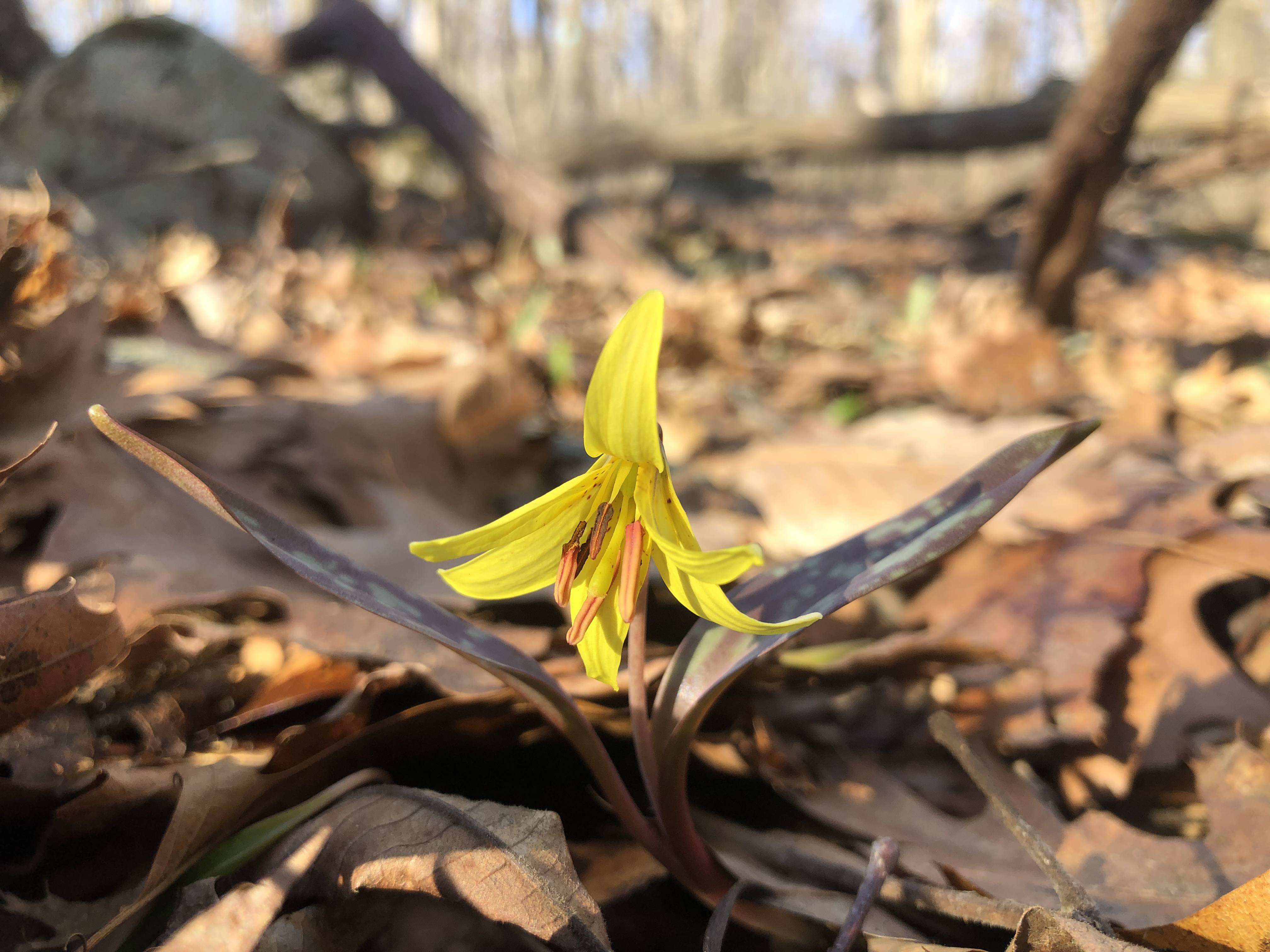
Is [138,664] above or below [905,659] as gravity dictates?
above

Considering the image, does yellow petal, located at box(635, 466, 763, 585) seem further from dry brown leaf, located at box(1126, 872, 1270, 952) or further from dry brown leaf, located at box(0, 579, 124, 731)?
dry brown leaf, located at box(0, 579, 124, 731)

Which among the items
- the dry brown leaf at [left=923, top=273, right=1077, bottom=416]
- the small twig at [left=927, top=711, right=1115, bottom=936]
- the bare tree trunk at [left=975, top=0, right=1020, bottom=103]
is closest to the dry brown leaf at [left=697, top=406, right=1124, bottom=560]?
the dry brown leaf at [left=923, top=273, right=1077, bottom=416]

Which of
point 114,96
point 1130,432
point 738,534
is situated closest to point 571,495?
point 738,534

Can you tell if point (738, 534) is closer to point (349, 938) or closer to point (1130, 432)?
point (349, 938)

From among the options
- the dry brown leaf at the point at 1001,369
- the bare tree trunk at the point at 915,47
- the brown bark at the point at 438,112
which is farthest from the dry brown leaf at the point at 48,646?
the bare tree trunk at the point at 915,47

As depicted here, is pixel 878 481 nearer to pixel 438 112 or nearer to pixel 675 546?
pixel 675 546
